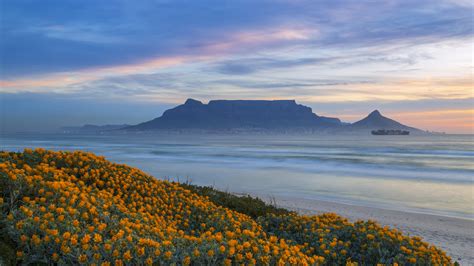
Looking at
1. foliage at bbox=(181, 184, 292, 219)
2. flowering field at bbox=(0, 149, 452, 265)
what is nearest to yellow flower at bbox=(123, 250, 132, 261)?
flowering field at bbox=(0, 149, 452, 265)

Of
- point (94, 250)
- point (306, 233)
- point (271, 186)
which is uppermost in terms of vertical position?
point (94, 250)

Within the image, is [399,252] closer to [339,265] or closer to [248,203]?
[339,265]

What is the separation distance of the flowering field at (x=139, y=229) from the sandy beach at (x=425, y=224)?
4.88m

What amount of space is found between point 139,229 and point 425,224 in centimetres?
1309

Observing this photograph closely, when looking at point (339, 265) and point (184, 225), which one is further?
point (184, 225)

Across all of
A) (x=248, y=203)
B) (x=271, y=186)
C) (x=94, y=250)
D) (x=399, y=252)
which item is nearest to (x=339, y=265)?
(x=399, y=252)

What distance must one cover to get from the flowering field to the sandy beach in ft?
16.0

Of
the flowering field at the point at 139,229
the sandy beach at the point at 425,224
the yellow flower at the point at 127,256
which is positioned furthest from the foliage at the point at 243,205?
the yellow flower at the point at 127,256

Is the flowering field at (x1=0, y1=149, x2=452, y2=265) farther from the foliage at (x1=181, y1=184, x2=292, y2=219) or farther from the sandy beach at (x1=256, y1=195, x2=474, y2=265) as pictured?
the sandy beach at (x1=256, y1=195, x2=474, y2=265)

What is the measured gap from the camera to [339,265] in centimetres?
636

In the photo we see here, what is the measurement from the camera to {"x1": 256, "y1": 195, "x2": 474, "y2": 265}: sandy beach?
11586 millimetres

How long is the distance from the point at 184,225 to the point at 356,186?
22.4 meters

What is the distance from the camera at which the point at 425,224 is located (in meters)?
15.2

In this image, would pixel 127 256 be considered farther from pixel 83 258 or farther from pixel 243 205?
pixel 243 205
